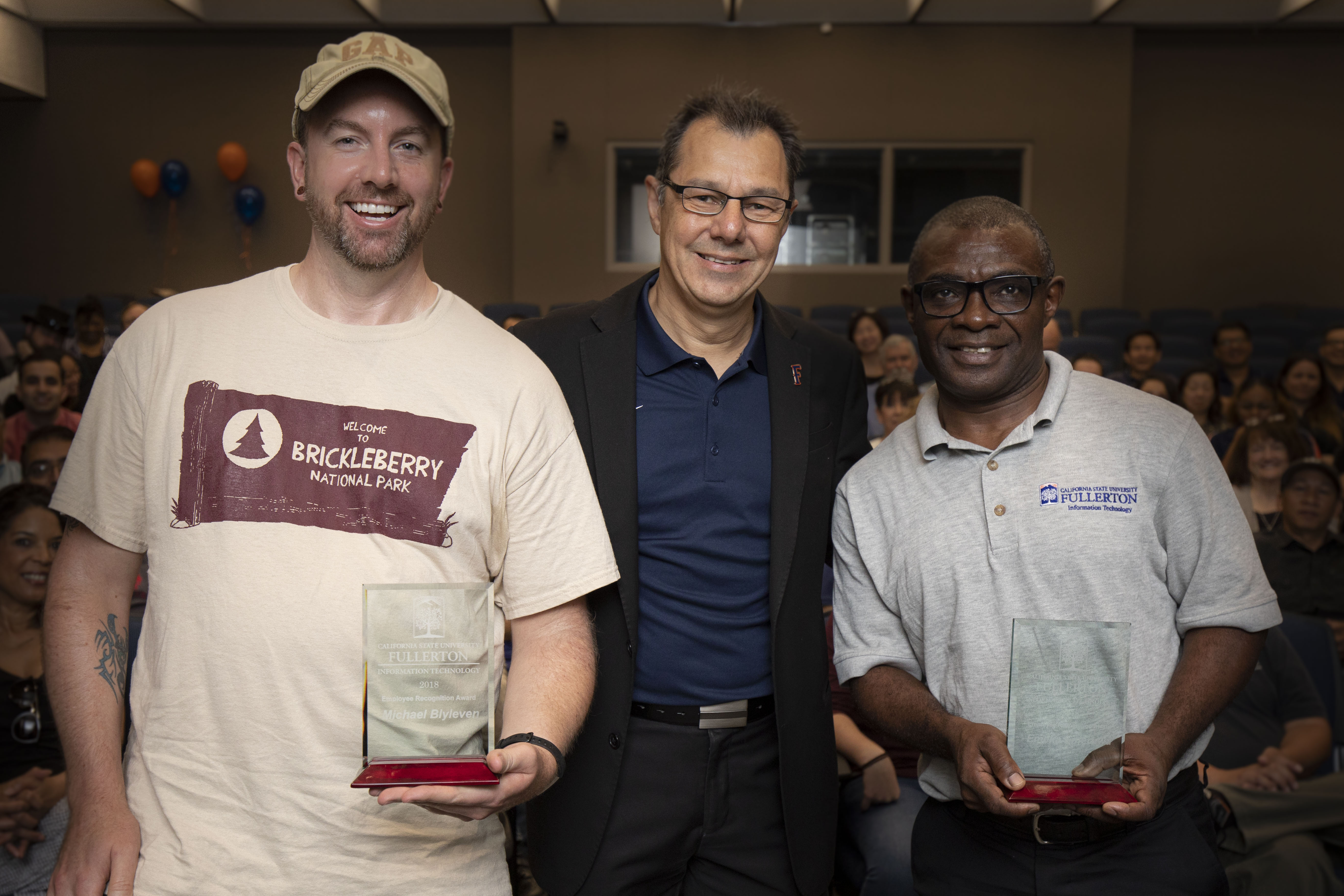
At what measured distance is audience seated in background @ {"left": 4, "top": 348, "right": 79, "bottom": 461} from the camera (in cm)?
507

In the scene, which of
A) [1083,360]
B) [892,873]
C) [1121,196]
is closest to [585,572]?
[892,873]

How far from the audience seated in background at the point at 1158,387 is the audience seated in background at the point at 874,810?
318 cm

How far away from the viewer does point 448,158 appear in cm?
153

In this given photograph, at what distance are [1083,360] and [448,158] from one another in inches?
195

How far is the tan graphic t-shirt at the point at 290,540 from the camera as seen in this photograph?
48.7 inches

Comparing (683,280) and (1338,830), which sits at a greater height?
(683,280)

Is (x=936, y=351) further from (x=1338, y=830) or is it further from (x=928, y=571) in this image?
(x=1338, y=830)

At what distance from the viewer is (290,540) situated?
1.26m

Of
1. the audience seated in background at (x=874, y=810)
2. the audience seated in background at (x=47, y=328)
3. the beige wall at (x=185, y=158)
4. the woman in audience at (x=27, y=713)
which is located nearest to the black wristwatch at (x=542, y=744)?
the audience seated in background at (x=874, y=810)

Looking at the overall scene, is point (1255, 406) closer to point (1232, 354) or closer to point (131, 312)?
point (1232, 354)

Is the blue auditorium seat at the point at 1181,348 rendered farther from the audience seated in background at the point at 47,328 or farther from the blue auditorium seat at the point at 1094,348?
the audience seated in background at the point at 47,328

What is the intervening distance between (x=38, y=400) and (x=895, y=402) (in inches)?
169

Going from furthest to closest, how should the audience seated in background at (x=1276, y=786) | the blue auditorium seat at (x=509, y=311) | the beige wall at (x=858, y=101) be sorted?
1. the beige wall at (x=858, y=101)
2. the blue auditorium seat at (x=509, y=311)
3. the audience seated in background at (x=1276, y=786)

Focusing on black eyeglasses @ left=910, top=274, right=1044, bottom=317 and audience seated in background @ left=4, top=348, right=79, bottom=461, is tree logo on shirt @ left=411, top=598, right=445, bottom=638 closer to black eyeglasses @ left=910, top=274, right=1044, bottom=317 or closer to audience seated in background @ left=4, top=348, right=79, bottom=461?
black eyeglasses @ left=910, top=274, right=1044, bottom=317
